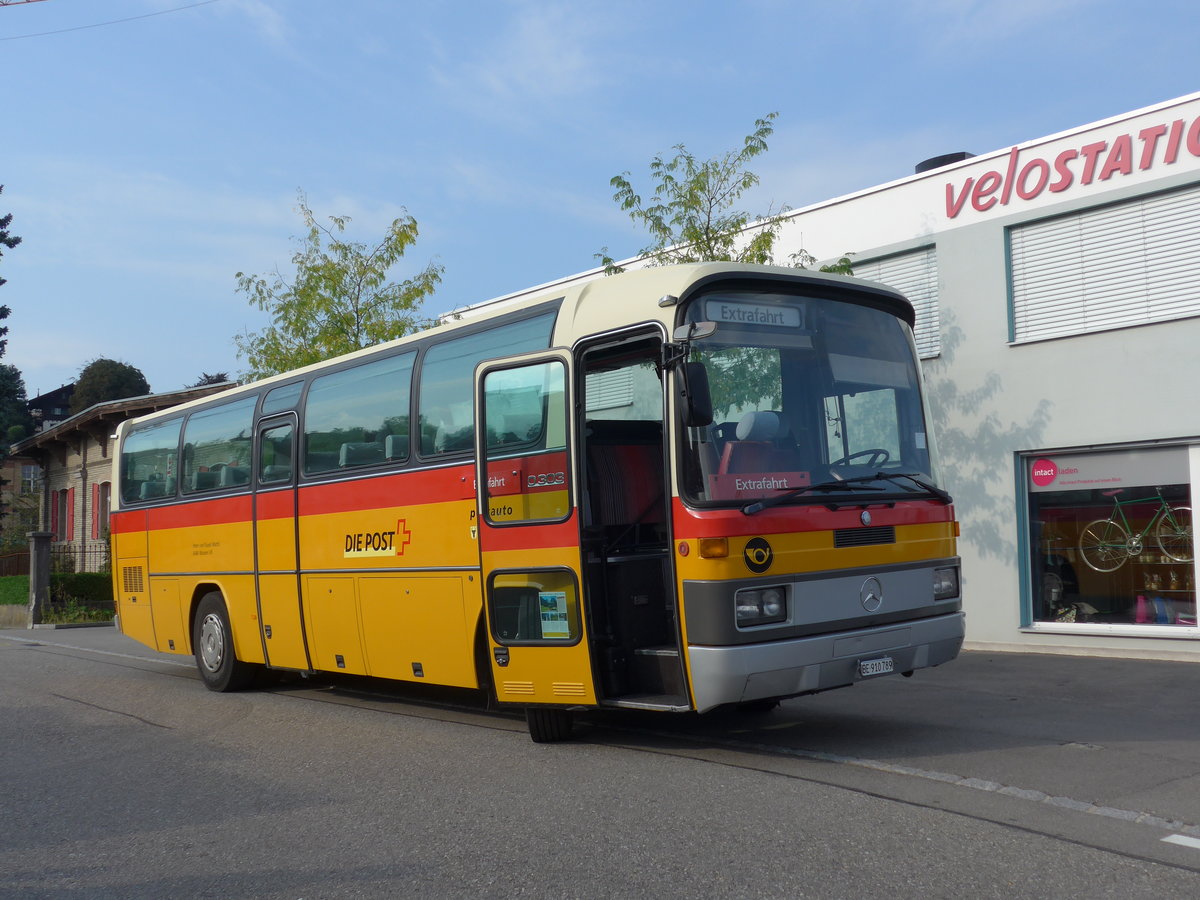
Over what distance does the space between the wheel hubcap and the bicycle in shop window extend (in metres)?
10.4

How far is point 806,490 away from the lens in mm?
7344

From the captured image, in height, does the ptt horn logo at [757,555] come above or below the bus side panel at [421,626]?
above

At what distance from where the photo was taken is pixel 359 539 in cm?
999

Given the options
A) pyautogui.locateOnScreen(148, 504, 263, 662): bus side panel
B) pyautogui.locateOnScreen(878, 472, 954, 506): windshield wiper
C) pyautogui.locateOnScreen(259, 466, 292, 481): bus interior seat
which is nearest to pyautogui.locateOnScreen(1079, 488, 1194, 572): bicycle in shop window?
pyautogui.locateOnScreen(878, 472, 954, 506): windshield wiper

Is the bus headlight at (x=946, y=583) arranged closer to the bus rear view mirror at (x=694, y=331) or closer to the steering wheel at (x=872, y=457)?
the steering wheel at (x=872, y=457)

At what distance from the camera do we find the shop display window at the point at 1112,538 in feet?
45.7

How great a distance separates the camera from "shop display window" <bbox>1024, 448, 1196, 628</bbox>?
13.9 meters

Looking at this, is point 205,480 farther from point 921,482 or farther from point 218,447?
point 921,482

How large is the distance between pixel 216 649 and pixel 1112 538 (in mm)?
10626

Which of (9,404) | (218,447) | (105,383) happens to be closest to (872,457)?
(218,447)

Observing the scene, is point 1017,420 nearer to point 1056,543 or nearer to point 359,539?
point 1056,543

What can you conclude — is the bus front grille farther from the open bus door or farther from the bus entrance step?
the open bus door

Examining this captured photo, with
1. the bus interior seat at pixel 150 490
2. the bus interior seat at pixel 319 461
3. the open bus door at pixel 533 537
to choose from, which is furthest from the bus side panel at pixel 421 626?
the bus interior seat at pixel 150 490

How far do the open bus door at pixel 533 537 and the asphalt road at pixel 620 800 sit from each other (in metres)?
0.51
